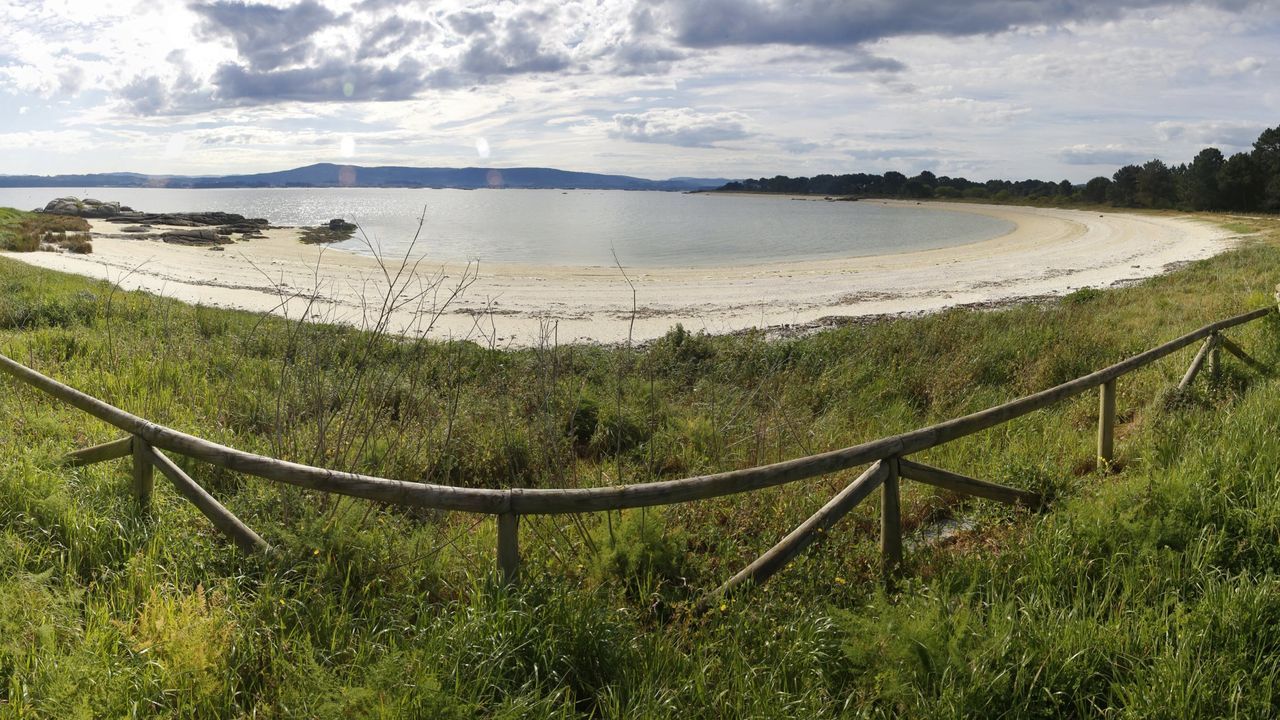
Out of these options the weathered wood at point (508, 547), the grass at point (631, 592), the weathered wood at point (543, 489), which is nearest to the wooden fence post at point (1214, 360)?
the grass at point (631, 592)

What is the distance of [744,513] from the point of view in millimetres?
5418

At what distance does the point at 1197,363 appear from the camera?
839 cm

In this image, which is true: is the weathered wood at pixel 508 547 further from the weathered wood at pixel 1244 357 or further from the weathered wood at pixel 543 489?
the weathered wood at pixel 1244 357

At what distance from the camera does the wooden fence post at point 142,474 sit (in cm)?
459

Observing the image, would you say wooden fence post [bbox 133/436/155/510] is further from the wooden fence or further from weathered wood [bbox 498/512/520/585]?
weathered wood [bbox 498/512/520/585]

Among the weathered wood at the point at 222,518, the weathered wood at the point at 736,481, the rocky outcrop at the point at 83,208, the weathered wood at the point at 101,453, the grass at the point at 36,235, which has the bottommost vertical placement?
the weathered wood at the point at 222,518

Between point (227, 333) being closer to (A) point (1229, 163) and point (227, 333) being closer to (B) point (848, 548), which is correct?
(B) point (848, 548)

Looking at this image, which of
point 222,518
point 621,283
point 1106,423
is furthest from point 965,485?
point 621,283

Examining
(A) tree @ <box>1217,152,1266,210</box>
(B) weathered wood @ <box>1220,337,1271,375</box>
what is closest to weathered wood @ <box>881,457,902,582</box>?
(B) weathered wood @ <box>1220,337,1271,375</box>

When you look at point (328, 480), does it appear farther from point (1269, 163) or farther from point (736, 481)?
point (1269, 163)

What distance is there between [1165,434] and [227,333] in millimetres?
12659

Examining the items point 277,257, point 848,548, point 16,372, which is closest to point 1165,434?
point 848,548

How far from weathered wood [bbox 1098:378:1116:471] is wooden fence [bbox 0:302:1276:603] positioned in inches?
45.7

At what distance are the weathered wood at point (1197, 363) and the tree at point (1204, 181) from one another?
8474 centimetres
